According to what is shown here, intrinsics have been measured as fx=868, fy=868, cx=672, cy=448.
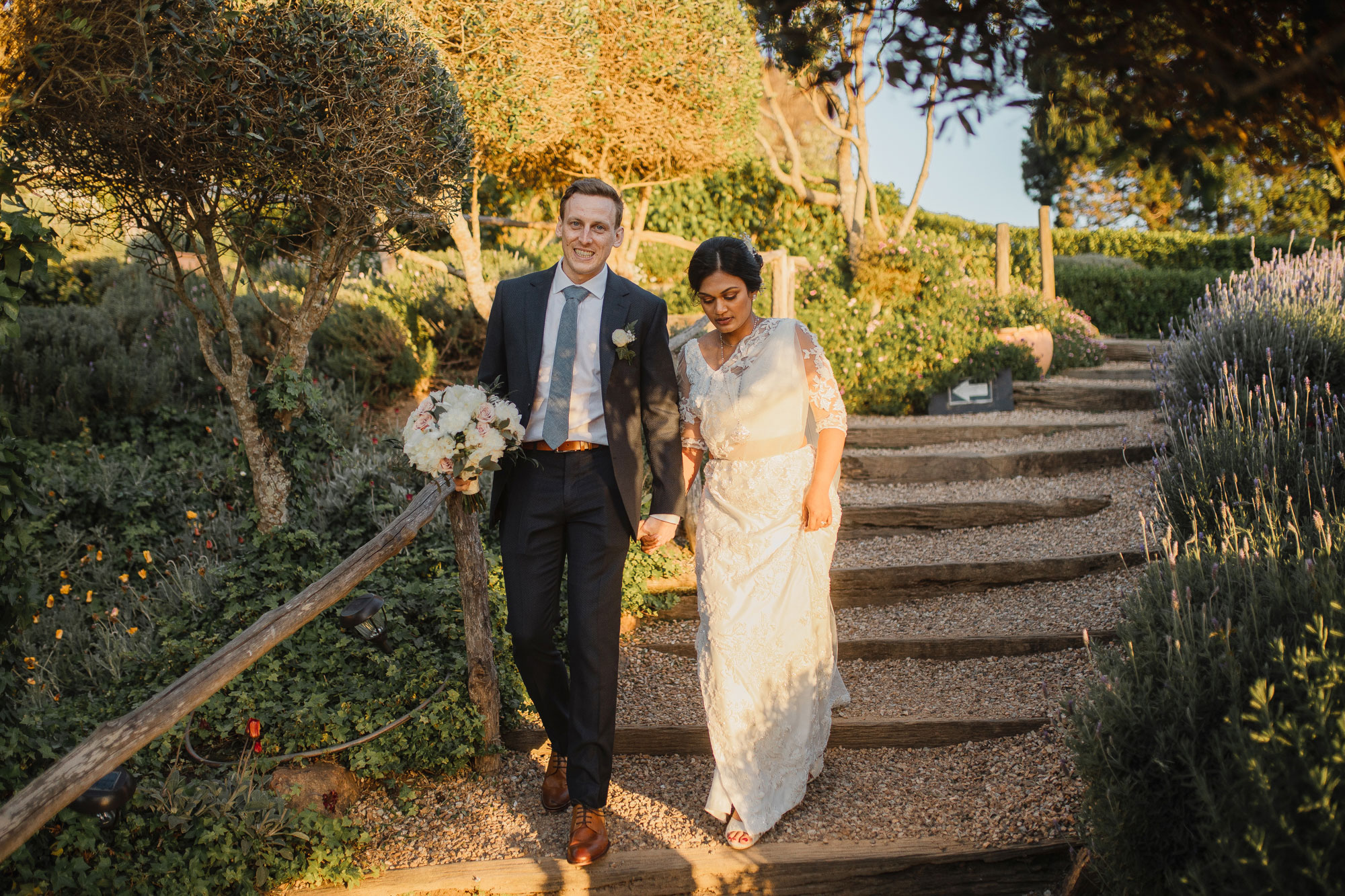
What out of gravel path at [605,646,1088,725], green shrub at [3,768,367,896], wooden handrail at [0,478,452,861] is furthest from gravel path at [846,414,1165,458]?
green shrub at [3,768,367,896]

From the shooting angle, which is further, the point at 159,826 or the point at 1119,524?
the point at 1119,524

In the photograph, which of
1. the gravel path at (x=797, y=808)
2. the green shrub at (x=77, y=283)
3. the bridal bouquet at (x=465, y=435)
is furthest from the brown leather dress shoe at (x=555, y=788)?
the green shrub at (x=77, y=283)

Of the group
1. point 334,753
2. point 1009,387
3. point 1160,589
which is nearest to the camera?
point 1160,589

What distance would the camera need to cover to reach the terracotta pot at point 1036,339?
877cm

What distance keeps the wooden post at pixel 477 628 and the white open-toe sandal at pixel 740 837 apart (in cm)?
106

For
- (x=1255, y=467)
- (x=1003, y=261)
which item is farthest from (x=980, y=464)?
(x=1003, y=261)

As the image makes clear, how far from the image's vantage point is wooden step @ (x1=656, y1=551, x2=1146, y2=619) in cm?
474

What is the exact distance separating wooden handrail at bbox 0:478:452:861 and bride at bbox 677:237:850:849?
40.1 inches

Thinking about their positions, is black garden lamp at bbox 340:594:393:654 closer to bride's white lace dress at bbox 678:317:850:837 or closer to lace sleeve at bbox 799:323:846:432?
bride's white lace dress at bbox 678:317:850:837

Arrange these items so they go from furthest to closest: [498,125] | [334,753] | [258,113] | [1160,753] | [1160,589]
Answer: [498,125]
[258,113]
[334,753]
[1160,589]
[1160,753]

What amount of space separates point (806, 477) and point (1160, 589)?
45.2 inches

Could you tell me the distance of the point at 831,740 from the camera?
350 centimetres

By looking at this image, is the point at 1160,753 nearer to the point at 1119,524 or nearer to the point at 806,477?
the point at 806,477

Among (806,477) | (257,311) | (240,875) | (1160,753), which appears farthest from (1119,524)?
(257,311)
